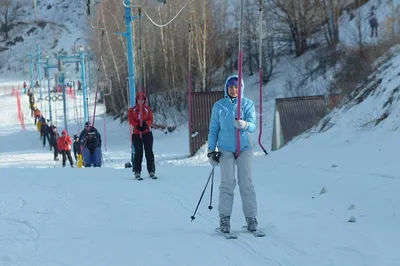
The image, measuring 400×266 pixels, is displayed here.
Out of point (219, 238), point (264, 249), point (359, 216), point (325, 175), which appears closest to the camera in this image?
point (264, 249)

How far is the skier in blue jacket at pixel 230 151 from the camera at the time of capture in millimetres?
6199

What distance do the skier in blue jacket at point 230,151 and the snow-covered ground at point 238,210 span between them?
11.5 inches

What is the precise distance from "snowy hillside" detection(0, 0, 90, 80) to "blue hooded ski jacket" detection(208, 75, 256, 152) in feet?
276

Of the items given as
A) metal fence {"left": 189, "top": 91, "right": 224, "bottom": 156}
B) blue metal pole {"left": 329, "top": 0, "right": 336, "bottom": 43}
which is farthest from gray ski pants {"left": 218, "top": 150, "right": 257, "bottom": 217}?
blue metal pole {"left": 329, "top": 0, "right": 336, "bottom": 43}

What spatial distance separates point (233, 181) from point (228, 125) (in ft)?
1.90

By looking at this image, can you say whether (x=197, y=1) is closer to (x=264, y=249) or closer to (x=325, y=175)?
(x=325, y=175)

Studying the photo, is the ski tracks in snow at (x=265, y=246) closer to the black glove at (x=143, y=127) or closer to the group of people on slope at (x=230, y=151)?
the group of people on slope at (x=230, y=151)

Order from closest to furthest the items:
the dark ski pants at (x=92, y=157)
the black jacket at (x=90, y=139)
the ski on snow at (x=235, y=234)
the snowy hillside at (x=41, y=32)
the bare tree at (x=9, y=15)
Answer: the ski on snow at (x=235, y=234), the black jacket at (x=90, y=139), the dark ski pants at (x=92, y=157), the snowy hillside at (x=41, y=32), the bare tree at (x=9, y=15)

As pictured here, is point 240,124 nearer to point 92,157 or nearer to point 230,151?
point 230,151

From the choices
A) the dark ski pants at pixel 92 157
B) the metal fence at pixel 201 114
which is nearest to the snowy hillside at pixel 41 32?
the metal fence at pixel 201 114

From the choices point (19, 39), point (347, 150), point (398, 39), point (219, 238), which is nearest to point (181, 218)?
point (219, 238)

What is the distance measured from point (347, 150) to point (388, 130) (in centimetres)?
79

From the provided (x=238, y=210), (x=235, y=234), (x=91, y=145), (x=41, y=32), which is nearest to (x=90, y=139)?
(x=91, y=145)

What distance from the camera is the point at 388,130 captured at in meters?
9.99
